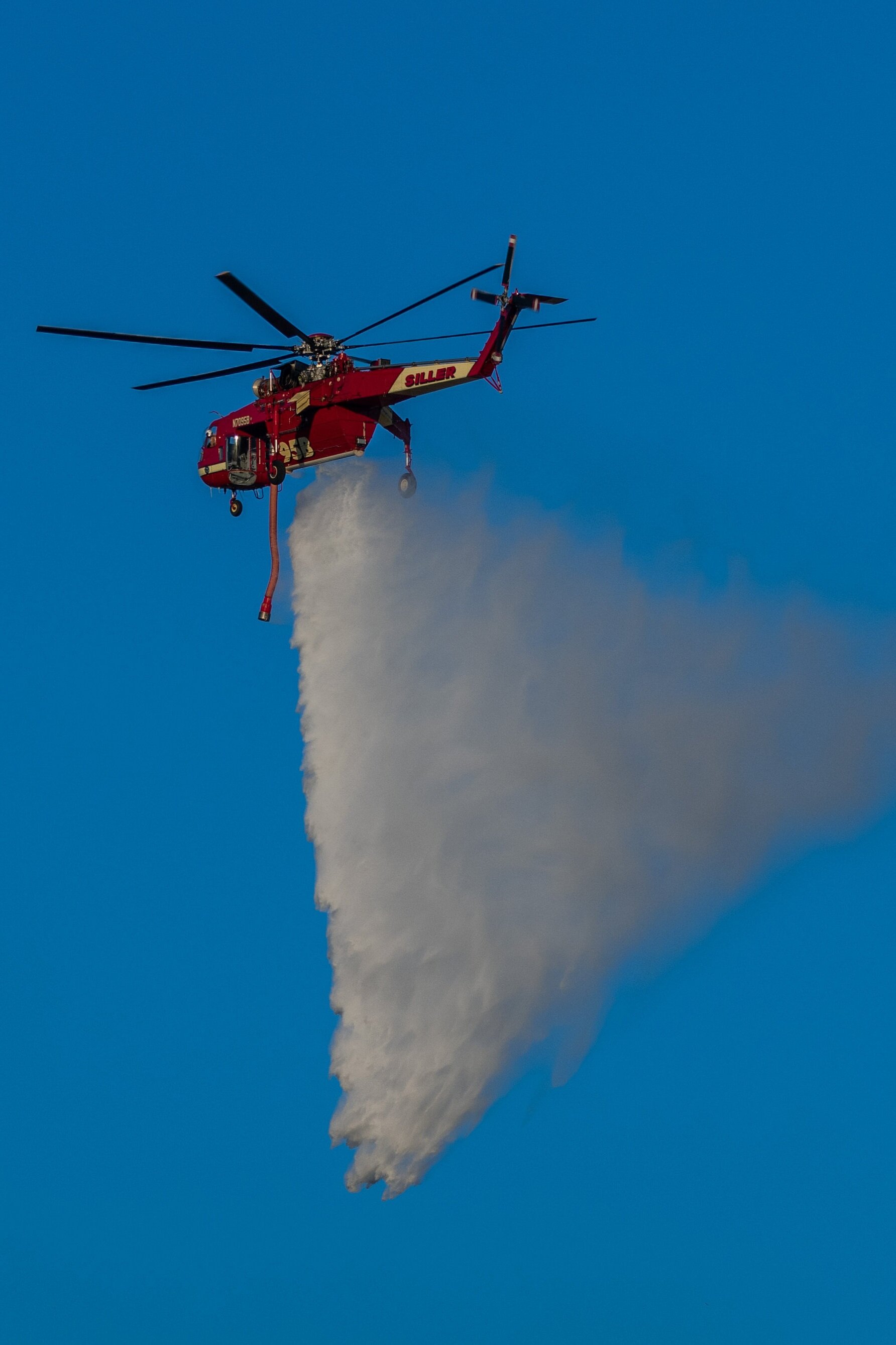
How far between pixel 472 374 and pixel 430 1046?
567 inches

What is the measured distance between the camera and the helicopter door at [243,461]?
191ft

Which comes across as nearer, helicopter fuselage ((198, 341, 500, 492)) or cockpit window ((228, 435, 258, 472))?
helicopter fuselage ((198, 341, 500, 492))

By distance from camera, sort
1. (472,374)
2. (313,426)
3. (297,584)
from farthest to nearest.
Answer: (297,584)
(313,426)
(472,374)

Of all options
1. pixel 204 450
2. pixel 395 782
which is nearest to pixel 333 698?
pixel 395 782

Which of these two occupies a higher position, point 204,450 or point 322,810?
point 204,450

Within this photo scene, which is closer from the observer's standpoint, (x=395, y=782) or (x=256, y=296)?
(x=256, y=296)

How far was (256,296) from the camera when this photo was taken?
54062mm

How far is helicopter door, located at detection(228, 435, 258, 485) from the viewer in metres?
58.2

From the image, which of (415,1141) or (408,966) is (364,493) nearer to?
(408,966)

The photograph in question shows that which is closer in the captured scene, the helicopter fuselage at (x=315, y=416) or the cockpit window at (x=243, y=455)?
the helicopter fuselage at (x=315, y=416)

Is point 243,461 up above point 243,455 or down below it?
below

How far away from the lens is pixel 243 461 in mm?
58438

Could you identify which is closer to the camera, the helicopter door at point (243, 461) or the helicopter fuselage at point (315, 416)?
the helicopter fuselage at point (315, 416)

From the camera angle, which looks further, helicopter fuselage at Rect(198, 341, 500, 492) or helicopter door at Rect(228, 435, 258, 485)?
helicopter door at Rect(228, 435, 258, 485)
